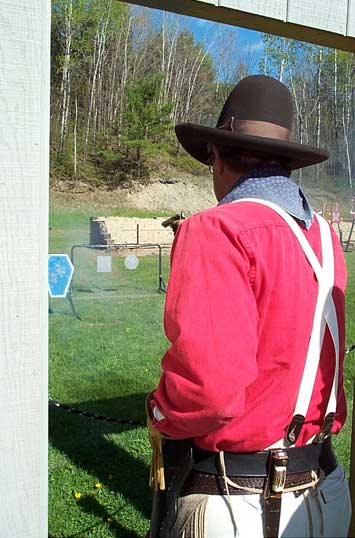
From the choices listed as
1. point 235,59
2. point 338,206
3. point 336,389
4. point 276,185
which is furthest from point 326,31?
point 338,206

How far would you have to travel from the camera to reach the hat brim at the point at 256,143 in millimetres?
1175

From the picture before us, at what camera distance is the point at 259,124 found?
1.26 m

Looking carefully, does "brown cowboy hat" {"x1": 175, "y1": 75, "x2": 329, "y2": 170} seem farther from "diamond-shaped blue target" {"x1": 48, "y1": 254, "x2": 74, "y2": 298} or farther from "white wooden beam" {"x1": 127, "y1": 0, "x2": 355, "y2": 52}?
"diamond-shaped blue target" {"x1": 48, "y1": 254, "x2": 74, "y2": 298}

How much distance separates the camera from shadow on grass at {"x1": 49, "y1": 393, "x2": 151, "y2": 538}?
269 centimetres

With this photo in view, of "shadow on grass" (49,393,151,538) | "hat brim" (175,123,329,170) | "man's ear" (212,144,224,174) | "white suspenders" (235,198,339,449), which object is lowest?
"shadow on grass" (49,393,151,538)

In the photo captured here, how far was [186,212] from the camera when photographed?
4.82 m

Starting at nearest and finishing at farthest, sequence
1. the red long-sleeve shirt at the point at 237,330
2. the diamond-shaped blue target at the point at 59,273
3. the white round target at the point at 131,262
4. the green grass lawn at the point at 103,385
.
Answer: the red long-sleeve shirt at the point at 237,330 → the green grass lawn at the point at 103,385 → the diamond-shaped blue target at the point at 59,273 → the white round target at the point at 131,262

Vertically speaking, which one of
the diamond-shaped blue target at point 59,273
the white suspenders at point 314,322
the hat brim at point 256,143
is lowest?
the diamond-shaped blue target at point 59,273

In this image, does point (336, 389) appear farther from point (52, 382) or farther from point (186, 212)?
point (186, 212)

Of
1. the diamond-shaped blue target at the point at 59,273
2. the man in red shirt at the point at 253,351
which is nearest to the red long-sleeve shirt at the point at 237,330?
the man in red shirt at the point at 253,351

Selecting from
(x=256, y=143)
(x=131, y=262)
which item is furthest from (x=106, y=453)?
(x=256, y=143)

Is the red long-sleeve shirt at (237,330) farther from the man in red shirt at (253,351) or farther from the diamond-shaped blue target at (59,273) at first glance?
the diamond-shaped blue target at (59,273)

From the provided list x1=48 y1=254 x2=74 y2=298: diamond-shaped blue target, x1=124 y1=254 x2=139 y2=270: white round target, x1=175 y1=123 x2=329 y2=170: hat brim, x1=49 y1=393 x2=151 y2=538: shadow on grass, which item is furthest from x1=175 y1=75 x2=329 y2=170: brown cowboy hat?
x1=124 y1=254 x2=139 y2=270: white round target

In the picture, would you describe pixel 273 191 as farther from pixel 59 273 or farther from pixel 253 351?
pixel 59 273
